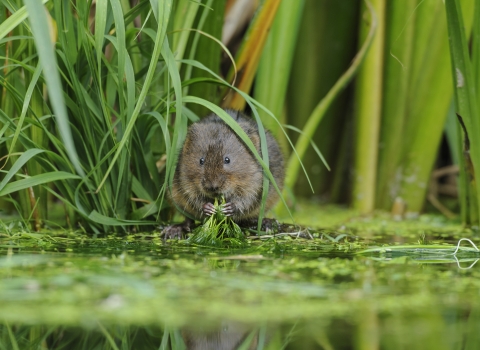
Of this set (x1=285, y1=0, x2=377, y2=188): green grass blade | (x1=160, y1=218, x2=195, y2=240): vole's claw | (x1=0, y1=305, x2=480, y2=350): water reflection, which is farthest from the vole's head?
(x1=0, y1=305, x2=480, y2=350): water reflection

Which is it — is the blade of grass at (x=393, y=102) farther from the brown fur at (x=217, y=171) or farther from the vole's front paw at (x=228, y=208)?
the vole's front paw at (x=228, y=208)

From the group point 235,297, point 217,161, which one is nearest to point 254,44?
point 217,161

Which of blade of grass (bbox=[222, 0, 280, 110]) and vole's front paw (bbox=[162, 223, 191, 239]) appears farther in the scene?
blade of grass (bbox=[222, 0, 280, 110])

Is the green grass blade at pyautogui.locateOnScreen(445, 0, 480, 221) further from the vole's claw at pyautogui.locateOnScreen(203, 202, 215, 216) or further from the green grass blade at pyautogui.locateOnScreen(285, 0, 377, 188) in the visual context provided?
the vole's claw at pyautogui.locateOnScreen(203, 202, 215, 216)

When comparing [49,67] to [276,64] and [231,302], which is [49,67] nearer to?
[231,302]

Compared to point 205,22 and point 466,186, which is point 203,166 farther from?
point 466,186

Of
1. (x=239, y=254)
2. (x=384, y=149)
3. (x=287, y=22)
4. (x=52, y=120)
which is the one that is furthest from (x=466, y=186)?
(x=52, y=120)

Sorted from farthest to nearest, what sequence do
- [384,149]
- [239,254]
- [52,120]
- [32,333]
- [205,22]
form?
[384,149] → [205,22] → [52,120] → [239,254] → [32,333]

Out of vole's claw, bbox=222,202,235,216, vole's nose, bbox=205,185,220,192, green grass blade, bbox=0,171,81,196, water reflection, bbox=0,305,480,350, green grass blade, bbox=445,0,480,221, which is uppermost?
green grass blade, bbox=445,0,480,221
